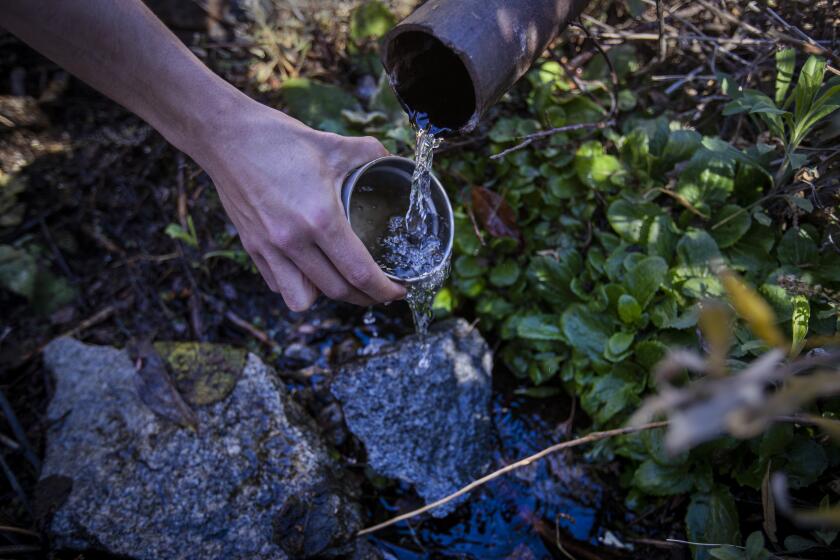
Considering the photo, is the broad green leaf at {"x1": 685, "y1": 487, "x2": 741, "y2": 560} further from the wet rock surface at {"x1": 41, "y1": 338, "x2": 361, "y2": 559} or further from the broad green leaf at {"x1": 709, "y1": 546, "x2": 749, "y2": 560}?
the wet rock surface at {"x1": 41, "y1": 338, "x2": 361, "y2": 559}

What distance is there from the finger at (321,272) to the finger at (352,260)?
29 mm

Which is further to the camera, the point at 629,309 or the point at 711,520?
the point at 629,309

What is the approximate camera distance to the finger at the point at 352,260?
159 centimetres

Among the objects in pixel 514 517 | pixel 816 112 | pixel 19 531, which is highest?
pixel 19 531

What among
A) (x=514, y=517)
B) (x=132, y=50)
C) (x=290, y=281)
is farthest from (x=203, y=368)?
(x=514, y=517)

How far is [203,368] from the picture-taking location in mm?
2422

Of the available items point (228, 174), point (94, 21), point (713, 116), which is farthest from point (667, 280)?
point (94, 21)

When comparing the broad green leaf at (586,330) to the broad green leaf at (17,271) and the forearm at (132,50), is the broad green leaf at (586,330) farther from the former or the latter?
the broad green leaf at (17,271)

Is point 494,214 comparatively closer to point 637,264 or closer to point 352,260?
point 637,264

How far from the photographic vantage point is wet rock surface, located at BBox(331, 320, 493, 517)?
7.68 ft

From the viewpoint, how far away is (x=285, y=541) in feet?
6.71

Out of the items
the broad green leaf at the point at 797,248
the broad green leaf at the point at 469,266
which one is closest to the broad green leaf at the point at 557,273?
the broad green leaf at the point at 469,266

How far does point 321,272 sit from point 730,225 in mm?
1594

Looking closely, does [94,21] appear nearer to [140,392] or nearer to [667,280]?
[140,392]
